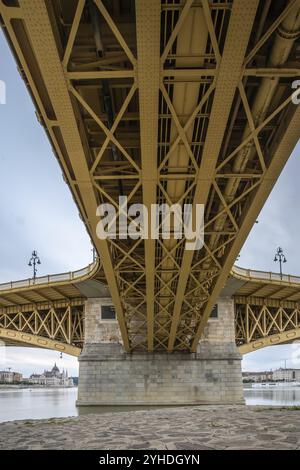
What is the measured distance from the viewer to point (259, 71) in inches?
318

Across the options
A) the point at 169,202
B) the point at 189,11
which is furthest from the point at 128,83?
the point at 169,202

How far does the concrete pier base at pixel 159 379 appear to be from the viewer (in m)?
29.2

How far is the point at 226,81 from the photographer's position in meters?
8.22

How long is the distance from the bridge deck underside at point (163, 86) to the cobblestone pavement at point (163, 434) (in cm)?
522

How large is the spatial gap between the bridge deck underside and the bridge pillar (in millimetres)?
17414

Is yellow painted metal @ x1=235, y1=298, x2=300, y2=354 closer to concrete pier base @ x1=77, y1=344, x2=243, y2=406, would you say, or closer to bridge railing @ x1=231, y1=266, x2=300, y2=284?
bridge railing @ x1=231, y1=266, x2=300, y2=284

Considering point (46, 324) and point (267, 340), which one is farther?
point (46, 324)

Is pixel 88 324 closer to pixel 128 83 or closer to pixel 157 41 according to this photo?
pixel 128 83

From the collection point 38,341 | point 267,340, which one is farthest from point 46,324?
point 267,340

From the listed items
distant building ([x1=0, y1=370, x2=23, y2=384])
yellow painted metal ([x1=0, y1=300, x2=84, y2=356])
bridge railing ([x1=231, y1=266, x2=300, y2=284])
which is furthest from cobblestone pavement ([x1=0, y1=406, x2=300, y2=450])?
distant building ([x1=0, y1=370, x2=23, y2=384])

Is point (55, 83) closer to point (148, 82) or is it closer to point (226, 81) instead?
point (148, 82)

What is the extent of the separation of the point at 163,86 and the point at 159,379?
2370 centimetres

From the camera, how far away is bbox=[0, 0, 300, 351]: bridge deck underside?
720 centimetres
